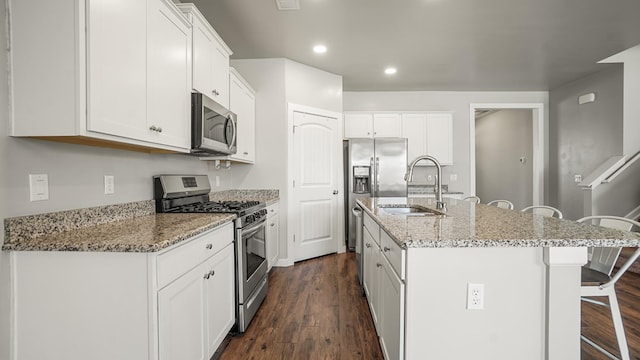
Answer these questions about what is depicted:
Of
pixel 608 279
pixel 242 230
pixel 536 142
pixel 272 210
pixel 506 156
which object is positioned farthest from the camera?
pixel 506 156

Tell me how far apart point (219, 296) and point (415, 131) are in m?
4.02

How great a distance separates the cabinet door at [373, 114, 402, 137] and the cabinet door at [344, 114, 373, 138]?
0.33ft

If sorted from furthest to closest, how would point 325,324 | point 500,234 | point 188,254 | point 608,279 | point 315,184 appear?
1. point 315,184
2. point 325,324
3. point 608,279
4. point 188,254
5. point 500,234

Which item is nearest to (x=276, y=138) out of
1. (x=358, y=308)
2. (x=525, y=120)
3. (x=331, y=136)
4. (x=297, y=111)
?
(x=297, y=111)

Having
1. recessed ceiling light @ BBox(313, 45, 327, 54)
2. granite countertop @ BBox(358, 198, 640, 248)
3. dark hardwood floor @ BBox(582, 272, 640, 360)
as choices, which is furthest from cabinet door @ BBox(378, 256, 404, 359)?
recessed ceiling light @ BBox(313, 45, 327, 54)

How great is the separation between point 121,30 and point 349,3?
6.07 feet

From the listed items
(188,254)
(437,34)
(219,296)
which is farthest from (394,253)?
(437,34)

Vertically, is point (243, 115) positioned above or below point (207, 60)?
below

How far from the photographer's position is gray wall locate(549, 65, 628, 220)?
4.02 m

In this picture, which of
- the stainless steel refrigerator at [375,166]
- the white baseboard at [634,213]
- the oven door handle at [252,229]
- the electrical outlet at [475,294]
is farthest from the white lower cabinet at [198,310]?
the white baseboard at [634,213]

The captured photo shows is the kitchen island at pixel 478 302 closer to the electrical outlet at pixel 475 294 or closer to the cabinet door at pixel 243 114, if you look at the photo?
the electrical outlet at pixel 475 294

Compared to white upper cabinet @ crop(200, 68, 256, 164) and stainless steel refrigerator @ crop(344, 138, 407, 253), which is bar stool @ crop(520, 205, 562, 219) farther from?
white upper cabinet @ crop(200, 68, 256, 164)

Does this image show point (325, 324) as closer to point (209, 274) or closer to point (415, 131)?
point (209, 274)

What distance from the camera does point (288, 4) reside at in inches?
97.4
